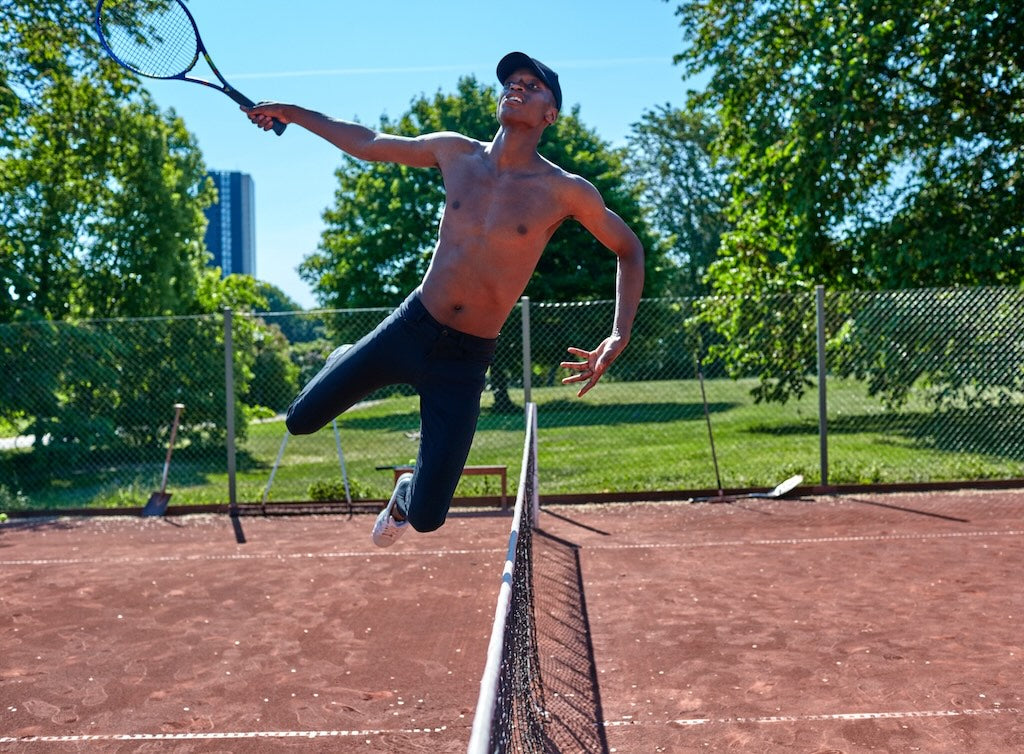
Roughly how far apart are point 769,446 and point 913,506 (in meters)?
6.85

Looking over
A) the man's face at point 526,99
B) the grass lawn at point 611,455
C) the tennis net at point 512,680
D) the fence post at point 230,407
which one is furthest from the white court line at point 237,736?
the grass lawn at point 611,455

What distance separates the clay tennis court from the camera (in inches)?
197

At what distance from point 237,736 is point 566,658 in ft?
6.59

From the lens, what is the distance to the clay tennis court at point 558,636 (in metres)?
4.99

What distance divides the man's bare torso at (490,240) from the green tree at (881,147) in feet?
34.3

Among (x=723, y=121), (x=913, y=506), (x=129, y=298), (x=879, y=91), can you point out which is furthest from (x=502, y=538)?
(x=129, y=298)

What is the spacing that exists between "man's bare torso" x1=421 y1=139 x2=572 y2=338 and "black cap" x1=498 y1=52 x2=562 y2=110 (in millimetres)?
373

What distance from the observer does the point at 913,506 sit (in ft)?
37.6

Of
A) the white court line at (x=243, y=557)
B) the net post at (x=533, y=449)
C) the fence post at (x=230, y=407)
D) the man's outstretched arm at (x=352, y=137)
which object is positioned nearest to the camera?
the man's outstretched arm at (x=352, y=137)

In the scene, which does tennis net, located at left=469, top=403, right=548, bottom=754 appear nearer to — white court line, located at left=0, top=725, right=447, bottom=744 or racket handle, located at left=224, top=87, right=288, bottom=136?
white court line, located at left=0, top=725, right=447, bottom=744

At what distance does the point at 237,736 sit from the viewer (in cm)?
497

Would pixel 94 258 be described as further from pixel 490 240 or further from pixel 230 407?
pixel 490 240

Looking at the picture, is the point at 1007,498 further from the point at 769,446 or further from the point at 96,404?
the point at 96,404

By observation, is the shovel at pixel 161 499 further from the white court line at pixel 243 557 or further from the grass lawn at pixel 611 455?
the white court line at pixel 243 557
